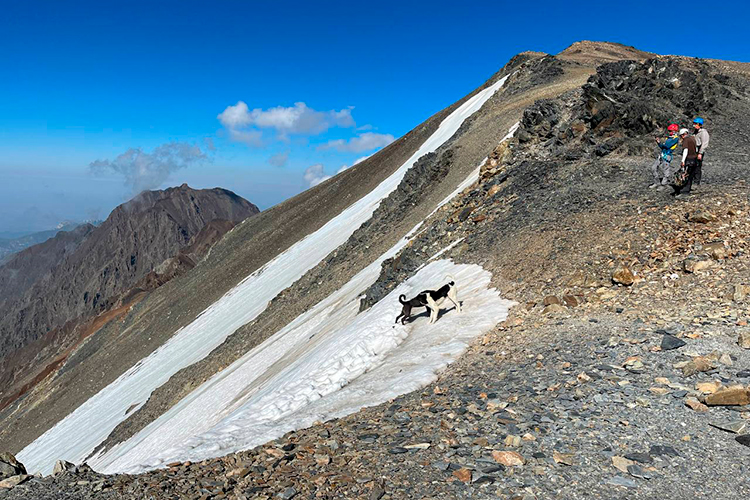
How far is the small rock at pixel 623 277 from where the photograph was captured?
10.6 meters

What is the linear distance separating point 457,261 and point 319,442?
10689 mm

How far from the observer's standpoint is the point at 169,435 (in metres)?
20.0

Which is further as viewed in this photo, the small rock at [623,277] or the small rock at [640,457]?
the small rock at [623,277]

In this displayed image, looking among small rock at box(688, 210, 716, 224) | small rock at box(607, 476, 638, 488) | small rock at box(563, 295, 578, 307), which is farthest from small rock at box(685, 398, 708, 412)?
small rock at box(688, 210, 716, 224)

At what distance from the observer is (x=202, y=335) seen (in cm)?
3866

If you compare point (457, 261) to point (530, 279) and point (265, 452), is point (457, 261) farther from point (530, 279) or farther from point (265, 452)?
point (265, 452)

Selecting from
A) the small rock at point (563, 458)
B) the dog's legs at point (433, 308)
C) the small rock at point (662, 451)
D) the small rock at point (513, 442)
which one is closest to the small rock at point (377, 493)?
the small rock at point (513, 442)

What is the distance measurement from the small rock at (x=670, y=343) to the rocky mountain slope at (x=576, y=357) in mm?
28

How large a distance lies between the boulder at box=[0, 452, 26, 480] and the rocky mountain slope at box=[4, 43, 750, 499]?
0.39m

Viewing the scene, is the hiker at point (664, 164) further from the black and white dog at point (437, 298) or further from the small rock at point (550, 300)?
the black and white dog at point (437, 298)

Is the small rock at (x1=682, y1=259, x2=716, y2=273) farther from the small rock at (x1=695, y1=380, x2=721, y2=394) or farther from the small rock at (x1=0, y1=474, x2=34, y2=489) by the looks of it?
the small rock at (x1=0, y1=474, x2=34, y2=489)

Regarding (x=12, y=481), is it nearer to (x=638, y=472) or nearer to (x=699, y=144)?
(x=638, y=472)

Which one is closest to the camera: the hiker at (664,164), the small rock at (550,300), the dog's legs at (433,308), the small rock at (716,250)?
the small rock at (716,250)

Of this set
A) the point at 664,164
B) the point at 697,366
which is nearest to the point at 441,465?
the point at 697,366
